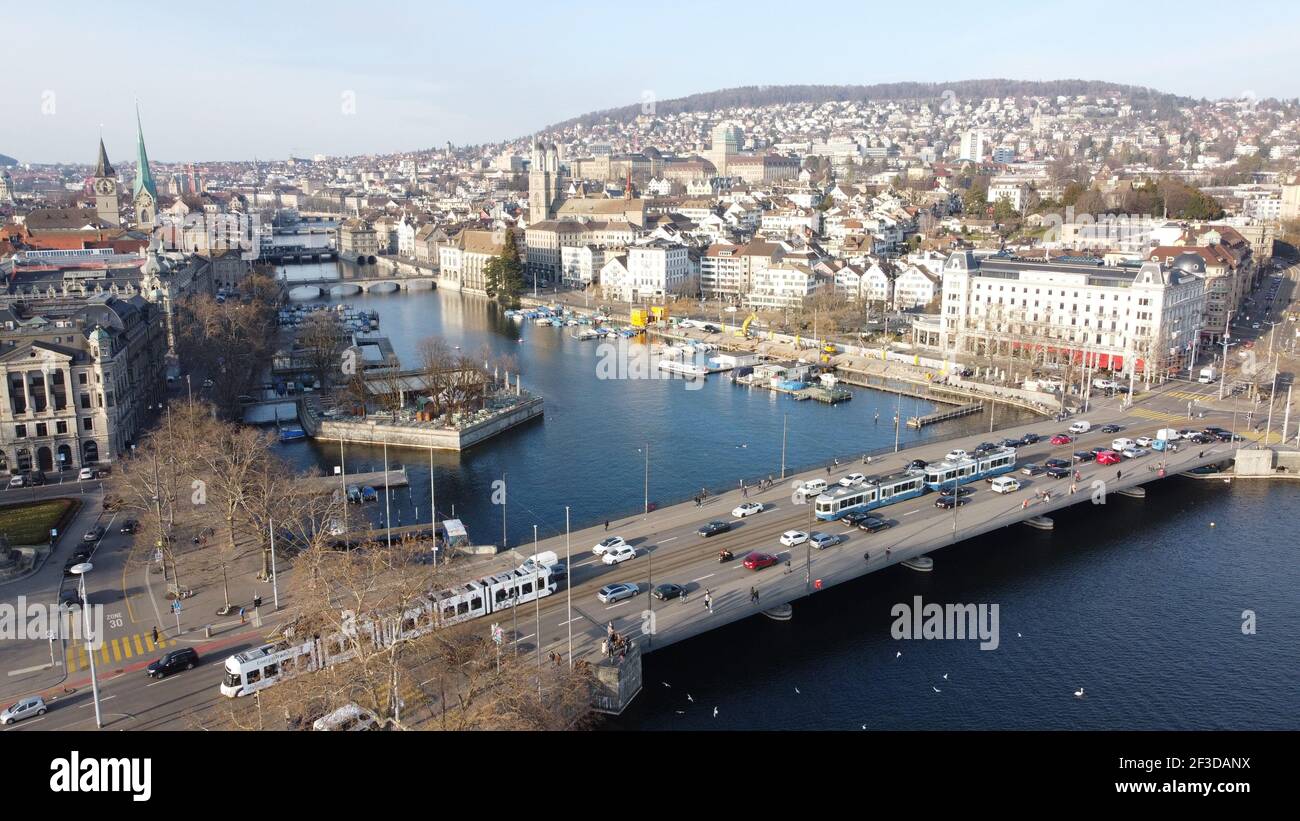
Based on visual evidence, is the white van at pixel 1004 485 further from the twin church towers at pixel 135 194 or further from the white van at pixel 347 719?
the twin church towers at pixel 135 194

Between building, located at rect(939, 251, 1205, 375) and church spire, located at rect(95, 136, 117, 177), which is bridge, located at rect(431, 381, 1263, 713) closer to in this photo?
building, located at rect(939, 251, 1205, 375)

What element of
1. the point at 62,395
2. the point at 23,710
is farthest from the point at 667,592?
the point at 62,395

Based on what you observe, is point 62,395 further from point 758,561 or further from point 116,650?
point 758,561

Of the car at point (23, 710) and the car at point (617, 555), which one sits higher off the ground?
the car at point (617, 555)

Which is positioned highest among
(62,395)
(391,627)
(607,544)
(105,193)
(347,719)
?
(105,193)

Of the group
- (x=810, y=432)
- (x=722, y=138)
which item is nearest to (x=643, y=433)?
(x=810, y=432)

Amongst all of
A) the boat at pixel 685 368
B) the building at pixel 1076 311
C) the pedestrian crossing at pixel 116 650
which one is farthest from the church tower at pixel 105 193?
the pedestrian crossing at pixel 116 650
